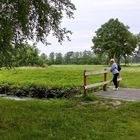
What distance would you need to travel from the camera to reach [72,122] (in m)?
12.6

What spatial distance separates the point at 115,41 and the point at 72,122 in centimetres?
8374

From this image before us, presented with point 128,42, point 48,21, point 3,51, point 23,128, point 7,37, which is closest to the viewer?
point 23,128

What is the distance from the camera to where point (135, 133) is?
1184 cm

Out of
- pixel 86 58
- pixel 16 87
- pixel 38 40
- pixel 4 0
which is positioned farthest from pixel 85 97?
pixel 86 58

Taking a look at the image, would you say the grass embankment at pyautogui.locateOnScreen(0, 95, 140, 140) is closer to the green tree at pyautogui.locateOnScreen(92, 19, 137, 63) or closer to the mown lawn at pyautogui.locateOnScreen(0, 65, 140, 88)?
the mown lawn at pyautogui.locateOnScreen(0, 65, 140, 88)

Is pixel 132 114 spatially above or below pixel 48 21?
below

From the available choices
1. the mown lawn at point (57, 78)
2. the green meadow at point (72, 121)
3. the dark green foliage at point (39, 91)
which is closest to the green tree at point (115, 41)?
the mown lawn at point (57, 78)

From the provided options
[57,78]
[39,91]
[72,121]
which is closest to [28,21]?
[72,121]

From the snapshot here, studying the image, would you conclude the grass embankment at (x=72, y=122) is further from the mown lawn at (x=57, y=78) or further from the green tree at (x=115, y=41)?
the green tree at (x=115, y=41)

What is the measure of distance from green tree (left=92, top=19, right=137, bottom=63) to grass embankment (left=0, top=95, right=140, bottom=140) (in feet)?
254

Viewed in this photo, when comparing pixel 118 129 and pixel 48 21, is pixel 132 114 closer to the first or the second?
pixel 118 129

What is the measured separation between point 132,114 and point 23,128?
4875mm

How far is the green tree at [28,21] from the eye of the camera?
13.1 meters

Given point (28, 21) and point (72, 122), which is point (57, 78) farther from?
point (72, 122)
